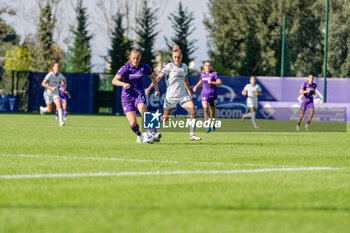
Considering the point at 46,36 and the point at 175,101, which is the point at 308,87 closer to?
the point at 175,101

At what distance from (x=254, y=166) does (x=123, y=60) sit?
51.3 m

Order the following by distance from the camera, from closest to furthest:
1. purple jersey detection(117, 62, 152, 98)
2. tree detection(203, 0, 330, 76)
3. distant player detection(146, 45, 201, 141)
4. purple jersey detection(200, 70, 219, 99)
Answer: purple jersey detection(117, 62, 152, 98), distant player detection(146, 45, 201, 141), purple jersey detection(200, 70, 219, 99), tree detection(203, 0, 330, 76)

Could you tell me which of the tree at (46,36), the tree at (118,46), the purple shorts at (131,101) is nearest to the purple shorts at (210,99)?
the purple shorts at (131,101)

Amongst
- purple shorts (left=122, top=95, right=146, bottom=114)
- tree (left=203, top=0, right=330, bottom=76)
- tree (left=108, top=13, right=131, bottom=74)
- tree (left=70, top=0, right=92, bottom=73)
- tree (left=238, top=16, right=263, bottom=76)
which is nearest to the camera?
purple shorts (left=122, top=95, right=146, bottom=114)

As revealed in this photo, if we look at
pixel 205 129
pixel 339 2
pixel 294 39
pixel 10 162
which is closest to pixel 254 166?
pixel 10 162

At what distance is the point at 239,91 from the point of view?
42000 millimetres

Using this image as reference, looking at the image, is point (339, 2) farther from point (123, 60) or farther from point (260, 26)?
point (123, 60)

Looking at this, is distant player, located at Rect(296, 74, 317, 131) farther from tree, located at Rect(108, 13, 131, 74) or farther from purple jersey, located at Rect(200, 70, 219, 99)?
tree, located at Rect(108, 13, 131, 74)

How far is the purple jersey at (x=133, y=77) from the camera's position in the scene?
14.4 metres

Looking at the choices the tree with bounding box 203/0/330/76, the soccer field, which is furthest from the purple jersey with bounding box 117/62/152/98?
the tree with bounding box 203/0/330/76

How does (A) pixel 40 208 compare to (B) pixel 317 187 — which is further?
(B) pixel 317 187

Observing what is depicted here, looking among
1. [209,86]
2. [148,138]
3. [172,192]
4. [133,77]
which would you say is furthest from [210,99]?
[172,192]

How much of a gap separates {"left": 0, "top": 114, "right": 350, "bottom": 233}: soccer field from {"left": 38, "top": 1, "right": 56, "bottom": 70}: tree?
58377mm

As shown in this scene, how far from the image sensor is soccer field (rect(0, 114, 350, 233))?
16.6 feet
